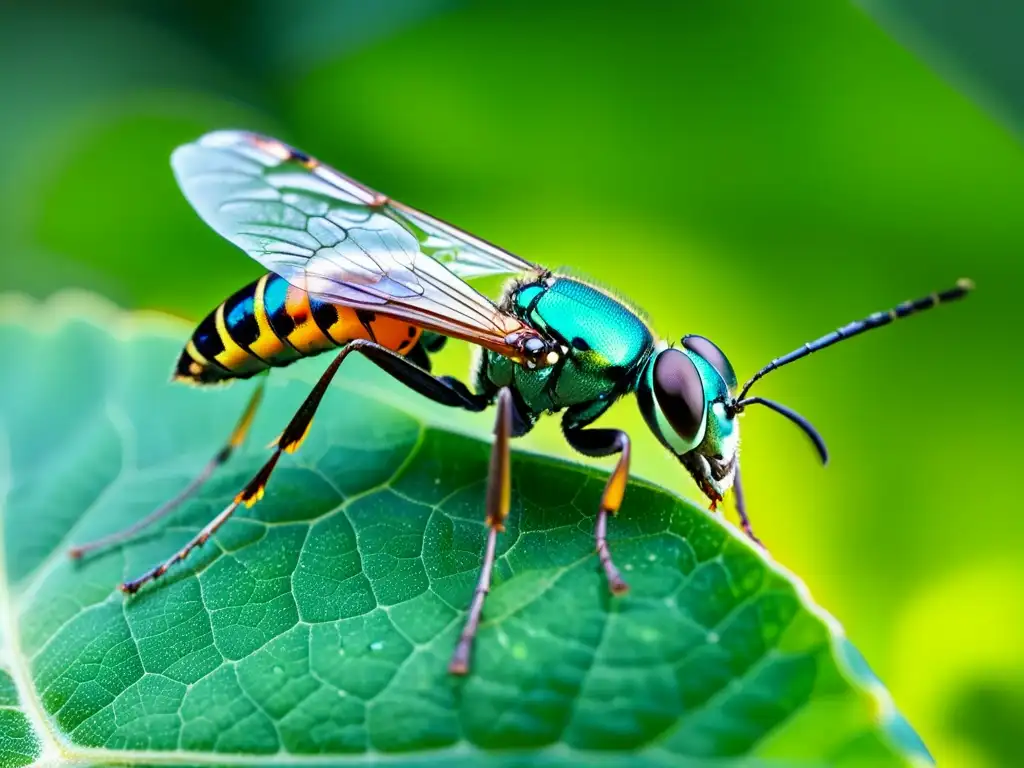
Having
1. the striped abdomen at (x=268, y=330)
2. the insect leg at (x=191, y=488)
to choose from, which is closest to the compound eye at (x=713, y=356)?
the striped abdomen at (x=268, y=330)

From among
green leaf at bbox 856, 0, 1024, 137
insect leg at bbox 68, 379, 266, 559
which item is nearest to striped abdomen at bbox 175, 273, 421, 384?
insect leg at bbox 68, 379, 266, 559

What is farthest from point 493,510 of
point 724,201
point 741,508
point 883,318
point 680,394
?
point 724,201

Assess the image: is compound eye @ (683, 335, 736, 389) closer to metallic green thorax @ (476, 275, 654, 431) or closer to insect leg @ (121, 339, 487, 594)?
metallic green thorax @ (476, 275, 654, 431)

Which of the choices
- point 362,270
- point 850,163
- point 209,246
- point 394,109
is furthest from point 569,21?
point 362,270

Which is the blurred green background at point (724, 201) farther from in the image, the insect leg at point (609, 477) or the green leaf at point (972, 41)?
the insect leg at point (609, 477)

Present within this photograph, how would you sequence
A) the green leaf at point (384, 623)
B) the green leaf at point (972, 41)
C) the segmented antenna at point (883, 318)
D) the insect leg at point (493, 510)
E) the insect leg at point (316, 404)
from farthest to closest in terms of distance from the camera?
1. the green leaf at point (972, 41)
2. the insect leg at point (316, 404)
3. the segmented antenna at point (883, 318)
4. the insect leg at point (493, 510)
5. the green leaf at point (384, 623)

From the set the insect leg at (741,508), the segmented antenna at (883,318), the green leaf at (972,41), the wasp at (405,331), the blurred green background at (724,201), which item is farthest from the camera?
the green leaf at (972,41)
